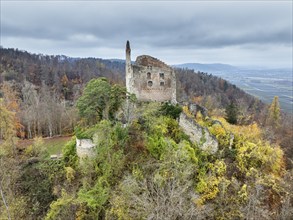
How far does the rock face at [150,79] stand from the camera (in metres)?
29.2

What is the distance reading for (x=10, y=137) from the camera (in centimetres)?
2938

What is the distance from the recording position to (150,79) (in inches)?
1161

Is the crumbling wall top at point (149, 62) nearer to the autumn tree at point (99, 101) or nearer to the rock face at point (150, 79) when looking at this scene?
the rock face at point (150, 79)

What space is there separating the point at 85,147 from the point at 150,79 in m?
10.5

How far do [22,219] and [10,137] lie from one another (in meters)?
10.4

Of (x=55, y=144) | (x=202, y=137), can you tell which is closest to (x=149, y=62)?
(x=202, y=137)

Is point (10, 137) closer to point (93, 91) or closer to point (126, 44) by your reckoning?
point (93, 91)

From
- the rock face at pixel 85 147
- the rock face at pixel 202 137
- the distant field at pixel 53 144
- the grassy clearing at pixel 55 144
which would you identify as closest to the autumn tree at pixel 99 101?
the rock face at pixel 85 147

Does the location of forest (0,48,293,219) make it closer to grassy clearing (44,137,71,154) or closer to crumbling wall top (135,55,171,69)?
grassy clearing (44,137,71,154)

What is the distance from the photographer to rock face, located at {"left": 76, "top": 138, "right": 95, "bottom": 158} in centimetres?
2512

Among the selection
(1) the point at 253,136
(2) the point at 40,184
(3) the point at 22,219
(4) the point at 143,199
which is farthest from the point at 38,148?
(1) the point at 253,136

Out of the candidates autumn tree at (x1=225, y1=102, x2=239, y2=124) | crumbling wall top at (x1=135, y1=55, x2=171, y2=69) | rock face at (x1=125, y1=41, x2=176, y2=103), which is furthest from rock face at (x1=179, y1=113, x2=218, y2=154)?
autumn tree at (x1=225, y1=102, x2=239, y2=124)

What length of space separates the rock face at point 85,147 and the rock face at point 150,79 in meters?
7.79

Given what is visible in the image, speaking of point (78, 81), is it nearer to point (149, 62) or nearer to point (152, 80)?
point (149, 62)
